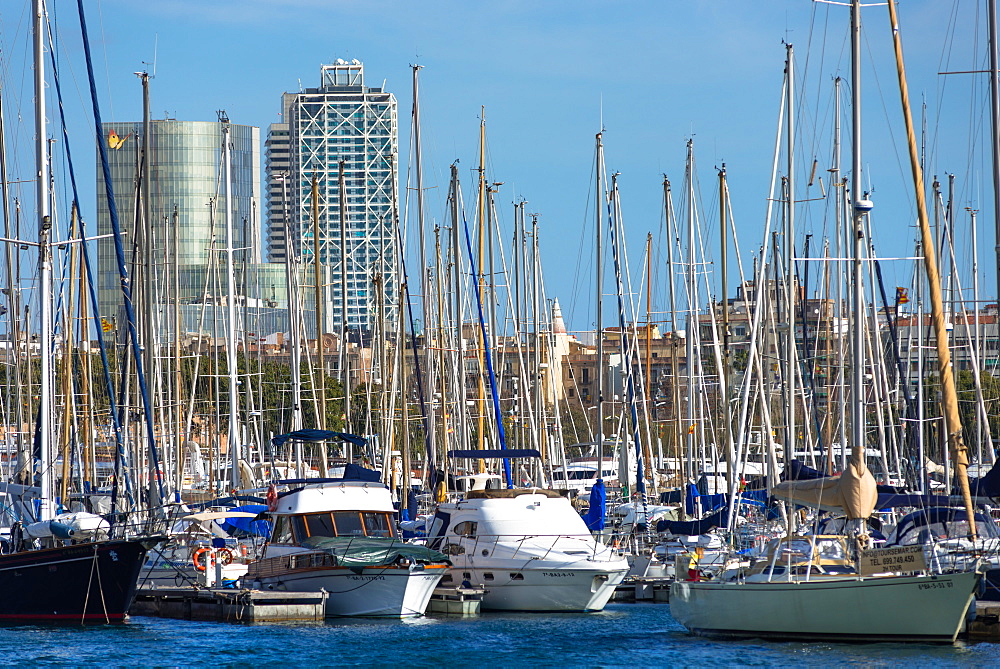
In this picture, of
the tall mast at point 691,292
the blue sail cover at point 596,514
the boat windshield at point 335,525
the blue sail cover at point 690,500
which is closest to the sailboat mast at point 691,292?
the tall mast at point 691,292

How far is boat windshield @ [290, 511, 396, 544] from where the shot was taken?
3231 centimetres

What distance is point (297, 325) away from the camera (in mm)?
49594

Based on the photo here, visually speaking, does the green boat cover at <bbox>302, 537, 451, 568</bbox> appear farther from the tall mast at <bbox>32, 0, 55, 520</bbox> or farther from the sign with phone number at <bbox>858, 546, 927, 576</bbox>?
the sign with phone number at <bbox>858, 546, 927, 576</bbox>

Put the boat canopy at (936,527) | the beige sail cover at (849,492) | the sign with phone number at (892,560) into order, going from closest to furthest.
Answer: the sign with phone number at (892,560)
the beige sail cover at (849,492)
the boat canopy at (936,527)

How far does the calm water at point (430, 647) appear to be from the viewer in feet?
79.8

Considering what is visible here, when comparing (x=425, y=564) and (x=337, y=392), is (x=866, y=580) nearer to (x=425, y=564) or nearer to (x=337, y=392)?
(x=425, y=564)

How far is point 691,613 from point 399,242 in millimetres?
21980

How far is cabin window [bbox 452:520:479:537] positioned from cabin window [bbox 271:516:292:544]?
3.79 m

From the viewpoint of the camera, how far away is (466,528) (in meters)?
33.4

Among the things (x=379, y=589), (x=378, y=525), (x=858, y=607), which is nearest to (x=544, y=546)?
(x=378, y=525)

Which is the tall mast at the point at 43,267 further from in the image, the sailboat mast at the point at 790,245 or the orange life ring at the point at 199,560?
the sailboat mast at the point at 790,245

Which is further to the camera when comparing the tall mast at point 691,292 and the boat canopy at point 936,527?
the tall mast at point 691,292

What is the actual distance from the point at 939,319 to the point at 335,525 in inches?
557

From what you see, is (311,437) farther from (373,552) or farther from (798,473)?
(798,473)
